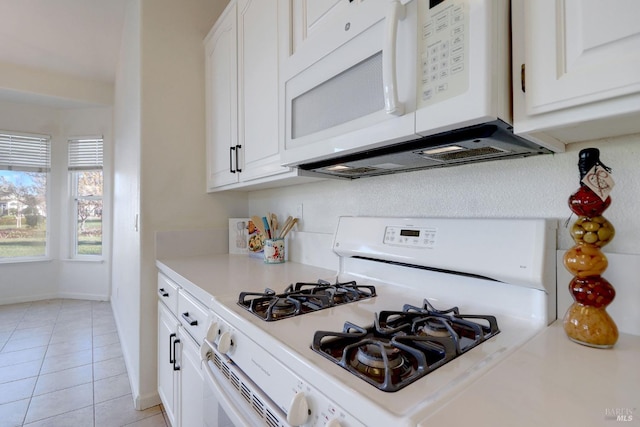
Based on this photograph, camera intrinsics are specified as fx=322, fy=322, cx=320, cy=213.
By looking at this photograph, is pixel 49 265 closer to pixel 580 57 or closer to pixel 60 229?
pixel 60 229

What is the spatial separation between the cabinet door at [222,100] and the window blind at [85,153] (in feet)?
10.5

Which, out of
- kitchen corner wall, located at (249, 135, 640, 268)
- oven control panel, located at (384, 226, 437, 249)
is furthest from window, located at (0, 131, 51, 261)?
oven control panel, located at (384, 226, 437, 249)

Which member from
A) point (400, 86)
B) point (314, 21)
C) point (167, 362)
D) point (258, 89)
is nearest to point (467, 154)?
point (400, 86)

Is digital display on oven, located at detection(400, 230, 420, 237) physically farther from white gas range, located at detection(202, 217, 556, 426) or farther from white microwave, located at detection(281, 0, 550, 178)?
white microwave, located at detection(281, 0, 550, 178)

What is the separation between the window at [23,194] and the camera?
414 cm

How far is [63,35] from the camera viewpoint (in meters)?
3.03

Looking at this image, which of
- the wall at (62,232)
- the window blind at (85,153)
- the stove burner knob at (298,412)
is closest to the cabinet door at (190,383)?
the stove burner knob at (298,412)

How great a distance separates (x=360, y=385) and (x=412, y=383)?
0.28 feet

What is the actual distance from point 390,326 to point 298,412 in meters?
0.30

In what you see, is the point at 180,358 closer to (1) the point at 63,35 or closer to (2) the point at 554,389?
(2) the point at 554,389

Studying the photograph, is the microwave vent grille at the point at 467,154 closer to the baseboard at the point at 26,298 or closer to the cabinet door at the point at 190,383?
the cabinet door at the point at 190,383

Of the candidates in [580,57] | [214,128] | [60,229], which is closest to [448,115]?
[580,57]

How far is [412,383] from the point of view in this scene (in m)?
0.53

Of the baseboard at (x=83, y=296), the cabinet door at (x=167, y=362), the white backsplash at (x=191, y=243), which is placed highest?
the white backsplash at (x=191, y=243)
